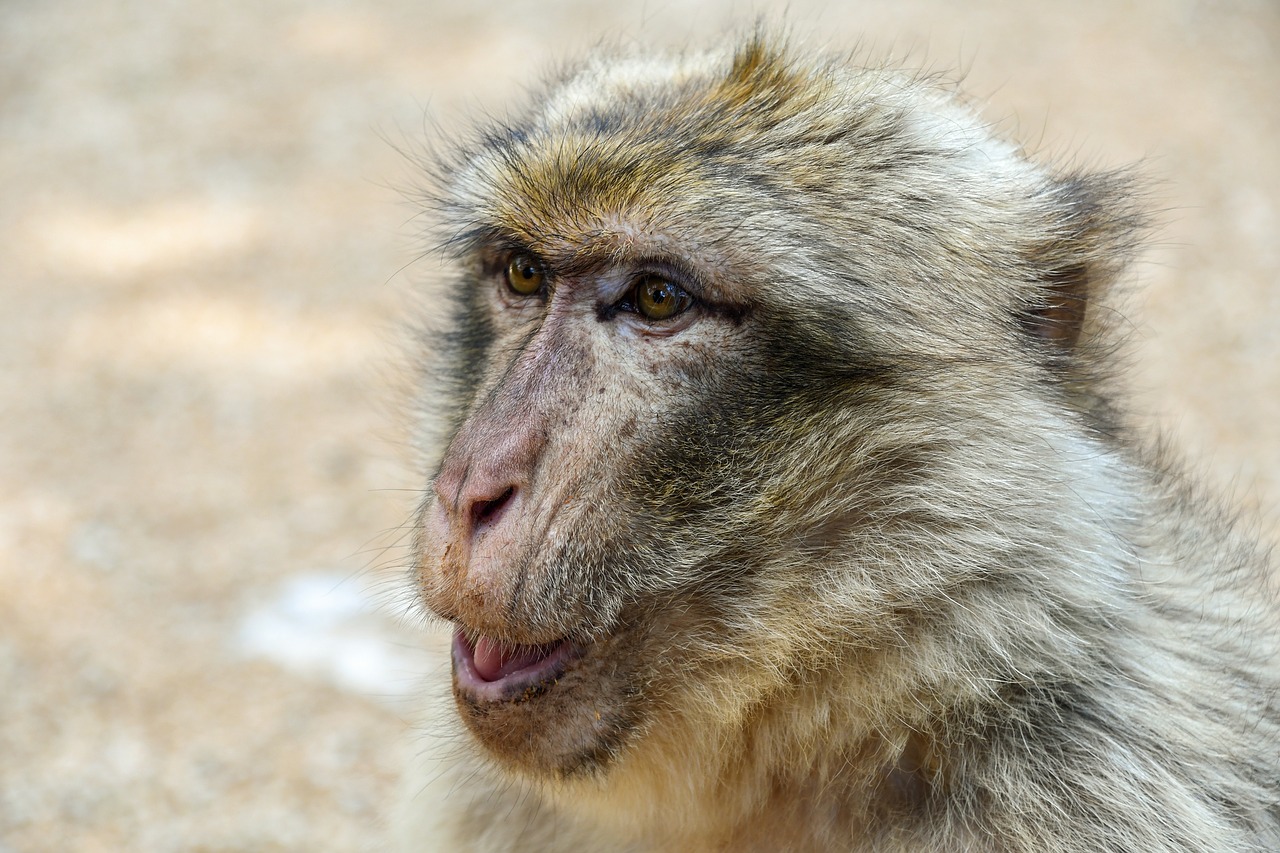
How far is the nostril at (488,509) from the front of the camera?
1.69m

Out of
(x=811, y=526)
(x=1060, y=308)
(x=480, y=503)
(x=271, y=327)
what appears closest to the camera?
(x=480, y=503)

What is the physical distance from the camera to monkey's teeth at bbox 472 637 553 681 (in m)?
1.74

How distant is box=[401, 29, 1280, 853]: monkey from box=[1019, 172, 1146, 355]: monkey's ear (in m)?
0.01

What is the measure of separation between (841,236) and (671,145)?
0.91 ft

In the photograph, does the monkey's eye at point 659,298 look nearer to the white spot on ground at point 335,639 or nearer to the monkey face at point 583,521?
the monkey face at point 583,521

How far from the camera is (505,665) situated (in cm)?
176

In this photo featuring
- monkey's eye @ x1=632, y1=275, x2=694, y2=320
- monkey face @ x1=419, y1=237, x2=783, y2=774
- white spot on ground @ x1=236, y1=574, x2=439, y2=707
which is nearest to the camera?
monkey face @ x1=419, y1=237, x2=783, y2=774

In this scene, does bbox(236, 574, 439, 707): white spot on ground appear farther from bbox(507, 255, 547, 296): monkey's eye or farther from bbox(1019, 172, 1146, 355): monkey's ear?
bbox(1019, 172, 1146, 355): monkey's ear

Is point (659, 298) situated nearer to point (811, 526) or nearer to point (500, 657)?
point (811, 526)

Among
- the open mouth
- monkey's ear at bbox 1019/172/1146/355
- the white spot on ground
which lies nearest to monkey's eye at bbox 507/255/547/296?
the open mouth

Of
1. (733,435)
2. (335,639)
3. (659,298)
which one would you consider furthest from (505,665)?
(335,639)

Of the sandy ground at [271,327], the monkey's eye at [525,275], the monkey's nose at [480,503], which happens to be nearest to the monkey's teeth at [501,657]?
the monkey's nose at [480,503]

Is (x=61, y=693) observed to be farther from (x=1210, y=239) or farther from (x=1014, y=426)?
(x=1210, y=239)

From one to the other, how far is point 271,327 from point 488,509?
3658 mm
